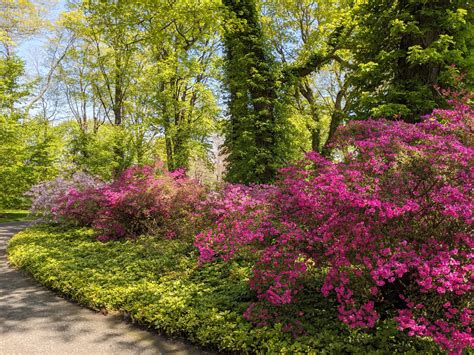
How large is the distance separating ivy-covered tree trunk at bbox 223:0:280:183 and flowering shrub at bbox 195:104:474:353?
9004 millimetres

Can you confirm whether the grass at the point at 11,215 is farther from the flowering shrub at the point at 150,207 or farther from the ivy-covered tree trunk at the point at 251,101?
the ivy-covered tree trunk at the point at 251,101

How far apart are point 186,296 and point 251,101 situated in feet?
33.9

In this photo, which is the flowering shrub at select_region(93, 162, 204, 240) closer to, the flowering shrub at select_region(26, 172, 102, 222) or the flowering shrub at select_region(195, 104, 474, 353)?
the flowering shrub at select_region(26, 172, 102, 222)

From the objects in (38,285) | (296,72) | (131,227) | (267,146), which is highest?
(296,72)

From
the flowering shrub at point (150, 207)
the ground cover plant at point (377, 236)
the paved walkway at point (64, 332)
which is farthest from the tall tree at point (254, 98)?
the paved walkway at point (64, 332)

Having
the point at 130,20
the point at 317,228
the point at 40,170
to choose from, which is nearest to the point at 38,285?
the point at 317,228

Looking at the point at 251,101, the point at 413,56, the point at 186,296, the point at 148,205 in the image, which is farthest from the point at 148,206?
the point at 413,56

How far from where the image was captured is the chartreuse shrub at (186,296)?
3730 mm

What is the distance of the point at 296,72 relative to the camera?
49.0 feet

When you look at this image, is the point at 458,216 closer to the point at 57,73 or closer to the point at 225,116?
the point at 225,116

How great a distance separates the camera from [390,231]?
11.7ft

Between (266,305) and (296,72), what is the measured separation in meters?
12.3

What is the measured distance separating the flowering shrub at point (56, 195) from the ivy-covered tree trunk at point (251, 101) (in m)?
5.52

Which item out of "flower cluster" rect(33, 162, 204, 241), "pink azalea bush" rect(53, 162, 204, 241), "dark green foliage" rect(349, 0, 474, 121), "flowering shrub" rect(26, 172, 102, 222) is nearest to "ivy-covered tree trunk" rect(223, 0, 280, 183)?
"flower cluster" rect(33, 162, 204, 241)
